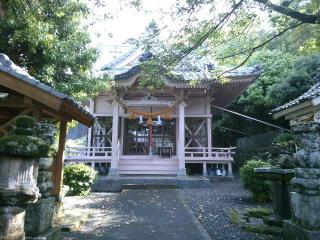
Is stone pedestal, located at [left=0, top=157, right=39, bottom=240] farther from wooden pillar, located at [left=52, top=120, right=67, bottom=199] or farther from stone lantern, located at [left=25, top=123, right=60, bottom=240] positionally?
wooden pillar, located at [left=52, top=120, right=67, bottom=199]

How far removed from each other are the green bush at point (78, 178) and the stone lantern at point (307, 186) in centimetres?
843

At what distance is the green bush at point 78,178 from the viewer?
11992 millimetres

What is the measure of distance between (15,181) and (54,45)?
726 cm

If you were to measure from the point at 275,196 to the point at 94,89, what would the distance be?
22.4 ft

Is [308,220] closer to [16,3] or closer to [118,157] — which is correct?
[16,3]

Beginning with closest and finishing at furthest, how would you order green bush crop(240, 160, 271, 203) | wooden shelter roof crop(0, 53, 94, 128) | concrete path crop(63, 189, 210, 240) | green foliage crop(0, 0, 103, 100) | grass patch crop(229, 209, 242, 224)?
1. wooden shelter roof crop(0, 53, 94, 128)
2. concrete path crop(63, 189, 210, 240)
3. grass patch crop(229, 209, 242, 224)
4. green foliage crop(0, 0, 103, 100)
5. green bush crop(240, 160, 271, 203)

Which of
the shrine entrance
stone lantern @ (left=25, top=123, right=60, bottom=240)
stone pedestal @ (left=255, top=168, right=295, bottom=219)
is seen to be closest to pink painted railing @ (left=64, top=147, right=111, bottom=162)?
the shrine entrance

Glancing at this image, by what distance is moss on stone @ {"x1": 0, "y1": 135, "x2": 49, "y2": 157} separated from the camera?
3082 mm

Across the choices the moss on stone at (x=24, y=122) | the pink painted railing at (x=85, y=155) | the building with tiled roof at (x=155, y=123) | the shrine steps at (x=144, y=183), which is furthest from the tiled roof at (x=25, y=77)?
the pink painted railing at (x=85, y=155)

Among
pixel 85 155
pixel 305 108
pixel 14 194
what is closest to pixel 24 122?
pixel 14 194

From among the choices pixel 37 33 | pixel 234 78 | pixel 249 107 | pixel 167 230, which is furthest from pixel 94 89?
pixel 249 107

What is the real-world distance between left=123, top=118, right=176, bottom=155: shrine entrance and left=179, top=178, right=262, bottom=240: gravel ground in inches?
246

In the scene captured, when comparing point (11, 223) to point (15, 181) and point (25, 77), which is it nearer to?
point (15, 181)

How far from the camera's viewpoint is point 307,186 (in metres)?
4.98
